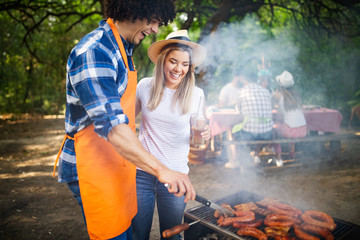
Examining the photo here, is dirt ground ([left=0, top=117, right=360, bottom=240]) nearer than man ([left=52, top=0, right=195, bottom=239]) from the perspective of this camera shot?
No

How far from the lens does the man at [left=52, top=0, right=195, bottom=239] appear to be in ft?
3.95

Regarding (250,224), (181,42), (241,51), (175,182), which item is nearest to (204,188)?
(250,224)

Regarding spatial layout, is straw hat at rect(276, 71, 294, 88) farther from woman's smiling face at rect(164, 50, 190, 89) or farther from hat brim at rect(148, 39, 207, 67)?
woman's smiling face at rect(164, 50, 190, 89)

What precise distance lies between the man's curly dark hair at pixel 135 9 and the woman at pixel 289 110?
5.09 m

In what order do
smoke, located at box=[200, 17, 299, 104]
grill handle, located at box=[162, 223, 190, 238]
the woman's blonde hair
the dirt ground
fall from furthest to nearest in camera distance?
1. smoke, located at box=[200, 17, 299, 104]
2. the dirt ground
3. the woman's blonde hair
4. grill handle, located at box=[162, 223, 190, 238]

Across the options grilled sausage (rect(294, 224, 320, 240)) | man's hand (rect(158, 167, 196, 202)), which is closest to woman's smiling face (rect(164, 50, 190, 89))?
man's hand (rect(158, 167, 196, 202))

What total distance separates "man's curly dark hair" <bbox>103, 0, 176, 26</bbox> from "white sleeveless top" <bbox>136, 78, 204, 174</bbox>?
2.94 ft

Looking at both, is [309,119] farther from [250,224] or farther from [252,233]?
[252,233]

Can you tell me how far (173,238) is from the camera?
93.0 inches

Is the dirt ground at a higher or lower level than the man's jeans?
lower

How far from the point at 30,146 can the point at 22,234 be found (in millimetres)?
5696

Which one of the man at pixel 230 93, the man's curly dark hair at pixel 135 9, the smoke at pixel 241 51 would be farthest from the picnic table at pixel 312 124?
the man's curly dark hair at pixel 135 9

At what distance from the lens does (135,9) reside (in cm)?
141

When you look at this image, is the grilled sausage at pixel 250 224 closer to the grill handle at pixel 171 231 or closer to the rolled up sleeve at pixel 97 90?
the grill handle at pixel 171 231
